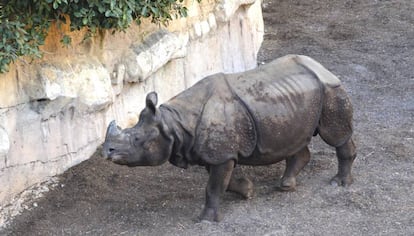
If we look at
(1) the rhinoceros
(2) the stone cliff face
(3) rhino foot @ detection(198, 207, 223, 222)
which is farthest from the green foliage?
(3) rhino foot @ detection(198, 207, 223, 222)

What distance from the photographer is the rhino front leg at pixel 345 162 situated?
6.42 metres

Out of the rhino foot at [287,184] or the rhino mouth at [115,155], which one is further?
the rhino foot at [287,184]

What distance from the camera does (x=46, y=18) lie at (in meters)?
6.21

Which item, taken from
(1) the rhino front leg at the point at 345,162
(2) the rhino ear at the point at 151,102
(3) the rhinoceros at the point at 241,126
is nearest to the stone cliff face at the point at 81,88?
(3) the rhinoceros at the point at 241,126

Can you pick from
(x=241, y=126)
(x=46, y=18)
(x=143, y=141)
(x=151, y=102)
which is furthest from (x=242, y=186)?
(x=46, y=18)

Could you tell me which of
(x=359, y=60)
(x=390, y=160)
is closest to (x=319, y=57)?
(x=359, y=60)

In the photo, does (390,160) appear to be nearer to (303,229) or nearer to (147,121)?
(303,229)

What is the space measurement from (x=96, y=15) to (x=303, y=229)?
2413 millimetres

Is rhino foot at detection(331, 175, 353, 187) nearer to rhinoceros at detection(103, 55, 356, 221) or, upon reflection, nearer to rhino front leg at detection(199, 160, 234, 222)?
rhinoceros at detection(103, 55, 356, 221)

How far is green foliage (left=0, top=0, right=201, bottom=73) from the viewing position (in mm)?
5824

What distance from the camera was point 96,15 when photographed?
6.43 meters

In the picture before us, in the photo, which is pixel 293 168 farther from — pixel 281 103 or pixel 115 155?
pixel 115 155

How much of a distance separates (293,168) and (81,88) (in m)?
1.91

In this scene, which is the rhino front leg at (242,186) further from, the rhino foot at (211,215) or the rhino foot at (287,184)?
the rhino foot at (211,215)
